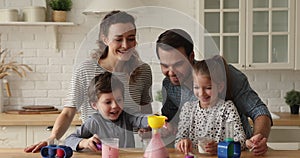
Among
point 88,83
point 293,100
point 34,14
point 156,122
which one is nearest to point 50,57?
point 34,14

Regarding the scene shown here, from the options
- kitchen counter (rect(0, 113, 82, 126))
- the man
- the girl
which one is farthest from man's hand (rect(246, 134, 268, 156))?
kitchen counter (rect(0, 113, 82, 126))

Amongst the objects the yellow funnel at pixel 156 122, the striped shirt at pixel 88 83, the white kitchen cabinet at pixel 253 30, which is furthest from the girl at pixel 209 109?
the white kitchen cabinet at pixel 253 30

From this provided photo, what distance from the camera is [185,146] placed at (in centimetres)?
239

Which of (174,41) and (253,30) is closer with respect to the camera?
(174,41)

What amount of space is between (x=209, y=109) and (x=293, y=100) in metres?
2.25

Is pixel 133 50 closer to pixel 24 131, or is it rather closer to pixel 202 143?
pixel 202 143

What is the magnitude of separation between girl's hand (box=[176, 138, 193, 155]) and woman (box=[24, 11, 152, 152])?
31 cm

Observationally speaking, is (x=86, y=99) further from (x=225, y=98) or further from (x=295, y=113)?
(x=295, y=113)

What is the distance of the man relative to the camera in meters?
2.58

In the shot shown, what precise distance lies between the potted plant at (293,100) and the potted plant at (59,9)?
6.51ft

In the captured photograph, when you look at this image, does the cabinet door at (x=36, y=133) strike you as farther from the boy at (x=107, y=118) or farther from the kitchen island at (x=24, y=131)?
the boy at (x=107, y=118)

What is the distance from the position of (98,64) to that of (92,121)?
293mm

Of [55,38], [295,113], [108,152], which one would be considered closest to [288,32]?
[295,113]

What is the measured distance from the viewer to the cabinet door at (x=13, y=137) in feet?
14.3
